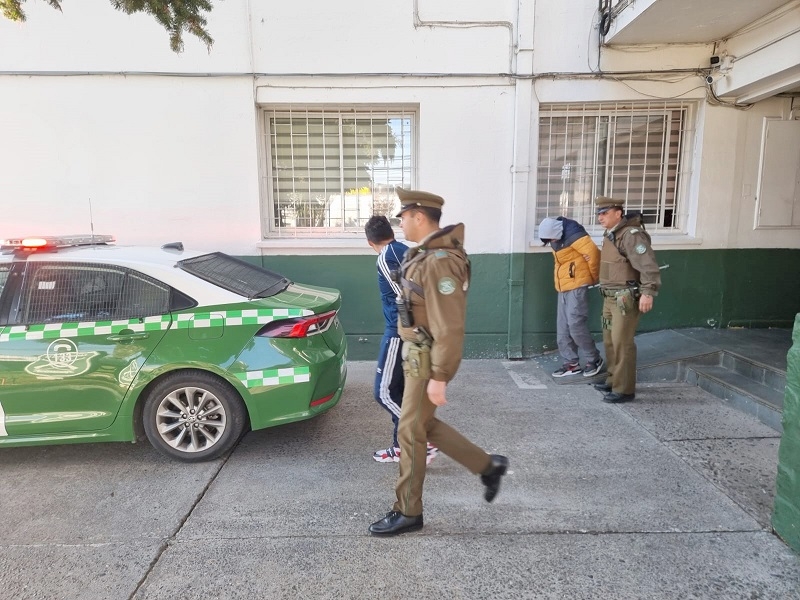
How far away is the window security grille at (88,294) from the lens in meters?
3.60

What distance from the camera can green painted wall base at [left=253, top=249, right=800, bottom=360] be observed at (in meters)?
6.34

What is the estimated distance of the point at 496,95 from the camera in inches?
239

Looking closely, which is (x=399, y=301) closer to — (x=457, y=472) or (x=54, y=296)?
(x=457, y=472)

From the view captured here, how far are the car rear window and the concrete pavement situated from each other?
1.20m

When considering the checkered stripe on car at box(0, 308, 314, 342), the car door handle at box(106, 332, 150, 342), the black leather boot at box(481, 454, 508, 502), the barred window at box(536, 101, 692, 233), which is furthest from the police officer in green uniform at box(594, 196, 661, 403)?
the car door handle at box(106, 332, 150, 342)

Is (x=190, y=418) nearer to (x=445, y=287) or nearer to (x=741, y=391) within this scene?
(x=445, y=287)

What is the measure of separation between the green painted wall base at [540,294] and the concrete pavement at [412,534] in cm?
206

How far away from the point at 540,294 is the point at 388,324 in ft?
11.1

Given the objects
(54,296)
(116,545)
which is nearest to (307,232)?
(54,296)

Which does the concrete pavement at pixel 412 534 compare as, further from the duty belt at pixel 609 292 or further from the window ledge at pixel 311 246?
the window ledge at pixel 311 246

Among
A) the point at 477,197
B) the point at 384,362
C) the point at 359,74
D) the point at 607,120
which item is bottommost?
the point at 384,362

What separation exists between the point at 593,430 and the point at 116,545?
3441 mm

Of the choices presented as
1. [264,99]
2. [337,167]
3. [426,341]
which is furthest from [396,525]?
[264,99]

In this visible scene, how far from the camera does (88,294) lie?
3.63m
